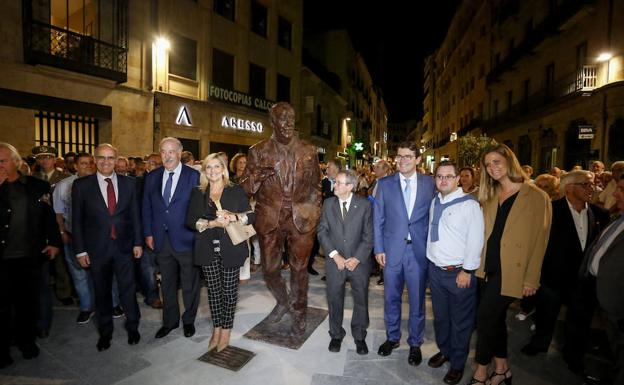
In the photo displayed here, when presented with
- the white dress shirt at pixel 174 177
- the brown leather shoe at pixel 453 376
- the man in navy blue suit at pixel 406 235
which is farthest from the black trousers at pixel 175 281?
the brown leather shoe at pixel 453 376

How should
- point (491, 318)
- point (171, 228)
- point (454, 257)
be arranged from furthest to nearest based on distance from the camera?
1. point (171, 228)
2. point (454, 257)
3. point (491, 318)

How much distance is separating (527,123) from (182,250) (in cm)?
2323

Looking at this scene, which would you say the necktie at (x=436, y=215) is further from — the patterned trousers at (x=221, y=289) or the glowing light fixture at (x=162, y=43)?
the glowing light fixture at (x=162, y=43)

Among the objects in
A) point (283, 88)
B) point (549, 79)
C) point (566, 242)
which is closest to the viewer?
point (566, 242)

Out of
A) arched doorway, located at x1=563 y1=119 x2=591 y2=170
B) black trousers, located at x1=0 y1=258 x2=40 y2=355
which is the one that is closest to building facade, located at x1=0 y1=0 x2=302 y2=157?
black trousers, located at x1=0 y1=258 x2=40 y2=355

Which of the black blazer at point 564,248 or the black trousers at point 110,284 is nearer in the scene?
the black blazer at point 564,248

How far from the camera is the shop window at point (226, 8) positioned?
1691 centimetres

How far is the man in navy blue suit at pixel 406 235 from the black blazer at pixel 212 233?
1.45 m

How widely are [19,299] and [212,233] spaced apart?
2190 millimetres

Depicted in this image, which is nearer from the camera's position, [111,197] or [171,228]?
[111,197]

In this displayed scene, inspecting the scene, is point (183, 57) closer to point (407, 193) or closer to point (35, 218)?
point (35, 218)

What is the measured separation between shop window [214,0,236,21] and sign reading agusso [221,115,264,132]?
4913 millimetres

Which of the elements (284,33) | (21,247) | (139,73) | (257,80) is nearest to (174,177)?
(21,247)

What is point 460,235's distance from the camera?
3303 mm
